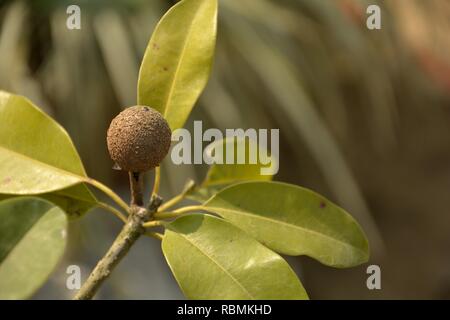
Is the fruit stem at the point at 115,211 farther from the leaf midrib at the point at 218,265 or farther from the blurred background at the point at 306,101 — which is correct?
the blurred background at the point at 306,101

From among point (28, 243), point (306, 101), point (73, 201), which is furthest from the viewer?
point (306, 101)

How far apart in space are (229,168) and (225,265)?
0.40ft

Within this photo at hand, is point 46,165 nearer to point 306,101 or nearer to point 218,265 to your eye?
point 218,265

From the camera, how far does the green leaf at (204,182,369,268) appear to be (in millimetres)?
407

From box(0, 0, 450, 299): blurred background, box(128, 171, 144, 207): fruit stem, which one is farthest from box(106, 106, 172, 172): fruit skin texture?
box(0, 0, 450, 299): blurred background

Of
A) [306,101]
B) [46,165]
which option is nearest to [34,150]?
[46,165]

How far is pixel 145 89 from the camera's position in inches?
16.4

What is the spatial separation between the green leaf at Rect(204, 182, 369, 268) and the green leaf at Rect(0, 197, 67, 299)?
12 centimetres

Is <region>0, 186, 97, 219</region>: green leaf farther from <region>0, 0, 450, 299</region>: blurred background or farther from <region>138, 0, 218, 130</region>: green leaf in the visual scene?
<region>0, 0, 450, 299</region>: blurred background

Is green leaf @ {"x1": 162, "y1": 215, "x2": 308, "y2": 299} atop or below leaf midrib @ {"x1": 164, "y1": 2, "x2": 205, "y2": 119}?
below

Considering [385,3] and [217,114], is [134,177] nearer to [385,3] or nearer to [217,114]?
[217,114]

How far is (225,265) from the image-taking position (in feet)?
1.18

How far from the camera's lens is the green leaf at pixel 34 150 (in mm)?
389

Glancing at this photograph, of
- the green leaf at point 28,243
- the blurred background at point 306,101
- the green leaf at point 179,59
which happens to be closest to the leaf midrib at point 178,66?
the green leaf at point 179,59
